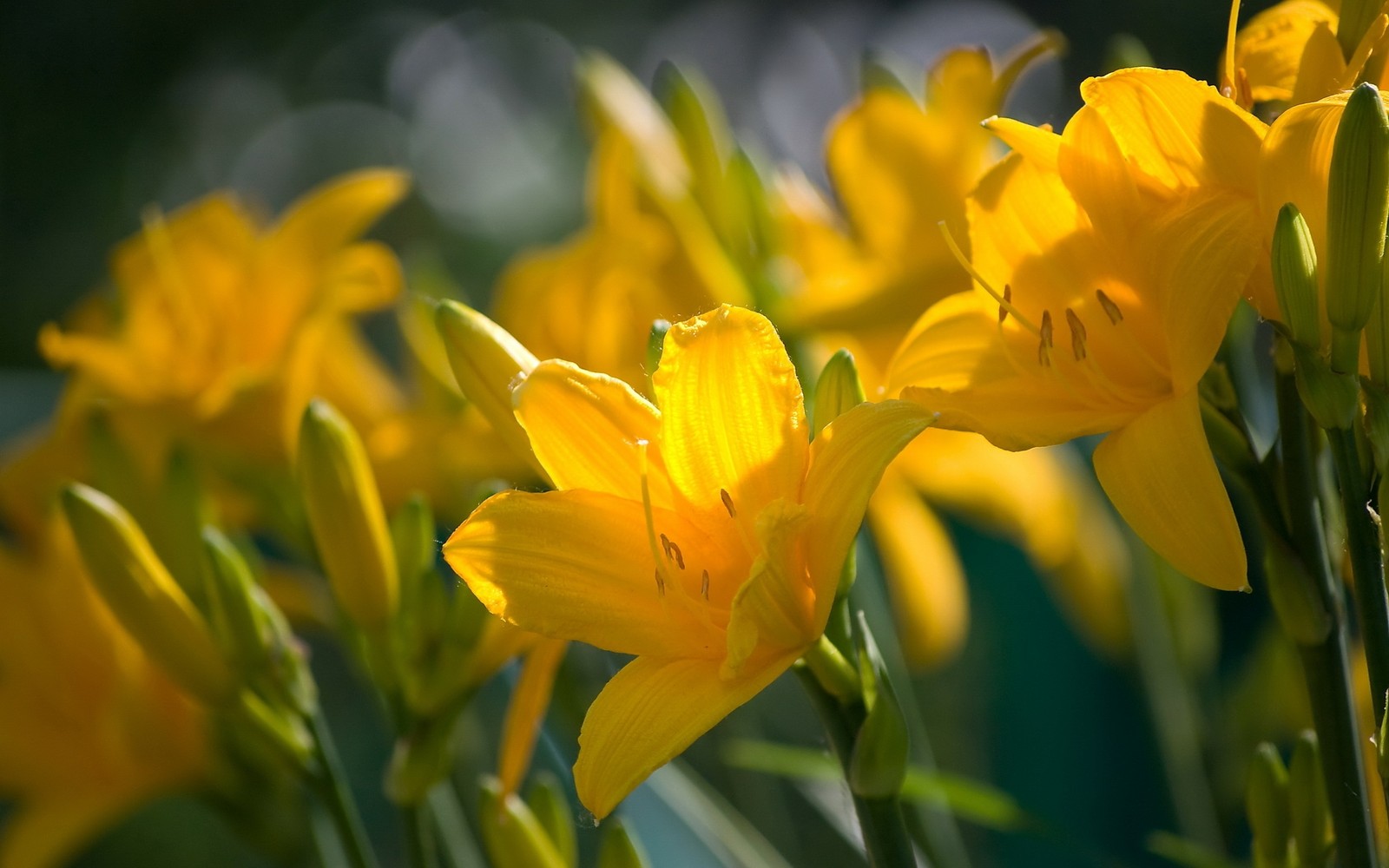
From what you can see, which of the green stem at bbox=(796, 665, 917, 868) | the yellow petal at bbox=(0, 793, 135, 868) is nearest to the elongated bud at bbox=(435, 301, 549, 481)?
the green stem at bbox=(796, 665, 917, 868)

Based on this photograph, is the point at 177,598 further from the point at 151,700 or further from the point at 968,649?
the point at 968,649

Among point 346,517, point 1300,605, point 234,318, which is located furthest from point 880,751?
point 234,318

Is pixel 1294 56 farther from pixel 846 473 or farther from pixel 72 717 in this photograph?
pixel 72 717

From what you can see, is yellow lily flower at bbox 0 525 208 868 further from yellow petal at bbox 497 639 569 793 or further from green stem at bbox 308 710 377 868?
yellow petal at bbox 497 639 569 793

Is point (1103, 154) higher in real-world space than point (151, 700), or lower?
higher

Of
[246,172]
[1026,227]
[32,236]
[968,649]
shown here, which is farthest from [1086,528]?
[246,172]

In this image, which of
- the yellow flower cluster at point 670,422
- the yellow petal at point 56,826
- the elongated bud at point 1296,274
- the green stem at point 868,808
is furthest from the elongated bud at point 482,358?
the yellow petal at point 56,826
